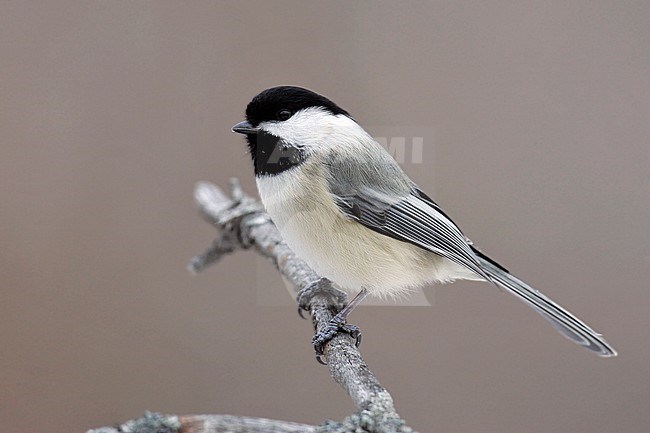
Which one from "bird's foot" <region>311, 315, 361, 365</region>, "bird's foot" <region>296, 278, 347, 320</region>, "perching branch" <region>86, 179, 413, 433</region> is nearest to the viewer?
"perching branch" <region>86, 179, 413, 433</region>

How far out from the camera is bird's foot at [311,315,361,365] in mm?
1161

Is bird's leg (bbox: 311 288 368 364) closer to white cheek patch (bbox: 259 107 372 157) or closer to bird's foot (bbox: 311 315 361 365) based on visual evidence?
bird's foot (bbox: 311 315 361 365)

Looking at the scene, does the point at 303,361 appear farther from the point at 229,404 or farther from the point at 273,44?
the point at 273,44

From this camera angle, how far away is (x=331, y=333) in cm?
117

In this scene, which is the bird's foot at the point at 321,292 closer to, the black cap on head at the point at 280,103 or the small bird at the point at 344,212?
the small bird at the point at 344,212

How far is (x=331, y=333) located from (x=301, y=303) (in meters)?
0.19

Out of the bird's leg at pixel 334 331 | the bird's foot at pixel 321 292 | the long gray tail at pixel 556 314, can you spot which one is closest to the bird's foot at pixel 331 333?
the bird's leg at pixel 334 331

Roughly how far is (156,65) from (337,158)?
1.00 m

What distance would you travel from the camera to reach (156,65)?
6.67ft

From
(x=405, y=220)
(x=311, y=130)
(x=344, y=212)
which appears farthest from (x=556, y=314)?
(x=311, y=130)

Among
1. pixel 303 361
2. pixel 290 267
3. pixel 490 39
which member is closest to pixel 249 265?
pixel 303 361

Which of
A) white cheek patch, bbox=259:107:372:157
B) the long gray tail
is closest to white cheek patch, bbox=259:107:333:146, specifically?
white cheek patch, bbox=259:107:372:157

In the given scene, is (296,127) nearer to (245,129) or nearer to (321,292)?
(245,129)

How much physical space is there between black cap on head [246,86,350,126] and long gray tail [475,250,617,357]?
0.44 meters
